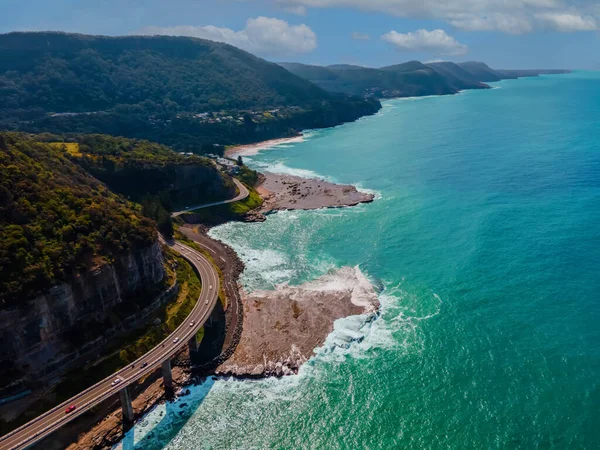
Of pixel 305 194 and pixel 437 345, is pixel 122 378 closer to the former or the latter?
pixel 437 345

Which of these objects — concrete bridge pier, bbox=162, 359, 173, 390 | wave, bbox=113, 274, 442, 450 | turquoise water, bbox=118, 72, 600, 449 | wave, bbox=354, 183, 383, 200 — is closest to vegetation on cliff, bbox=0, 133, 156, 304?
concrete bridge pier, bbox=162, 359, 173, 390

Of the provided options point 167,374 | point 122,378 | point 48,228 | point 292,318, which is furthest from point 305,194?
point 122,378

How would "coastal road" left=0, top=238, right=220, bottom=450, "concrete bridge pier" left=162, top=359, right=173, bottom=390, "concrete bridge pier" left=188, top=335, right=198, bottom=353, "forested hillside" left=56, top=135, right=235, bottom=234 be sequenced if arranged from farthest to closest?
"forested hillside" left=56, top=135, right=235, bottom=234 < "concrete bridge pier" left=188, top=335, right=198, bottom=353 < "concrete bridge pier" left=162, top=359, right=173, bottom=390 < "coastal road" left=0, top=238, right=220, bottom=450

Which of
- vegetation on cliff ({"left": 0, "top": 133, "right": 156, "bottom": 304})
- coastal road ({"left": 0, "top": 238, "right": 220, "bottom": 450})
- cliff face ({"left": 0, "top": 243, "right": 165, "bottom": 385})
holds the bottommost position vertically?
coastal road ({"left": 0, "top": 238, "right": 220, "bottom": 450})

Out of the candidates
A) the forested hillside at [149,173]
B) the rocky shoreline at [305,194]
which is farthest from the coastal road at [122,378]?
the rocky shoreline at [305,194]

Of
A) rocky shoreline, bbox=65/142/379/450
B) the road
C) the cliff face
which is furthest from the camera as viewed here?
the road

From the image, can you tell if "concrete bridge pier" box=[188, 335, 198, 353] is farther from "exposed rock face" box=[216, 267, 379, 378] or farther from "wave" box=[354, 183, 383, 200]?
"wave" box=[354, 183, 383, 200]

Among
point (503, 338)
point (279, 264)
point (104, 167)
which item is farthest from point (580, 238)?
point (104, 167)
